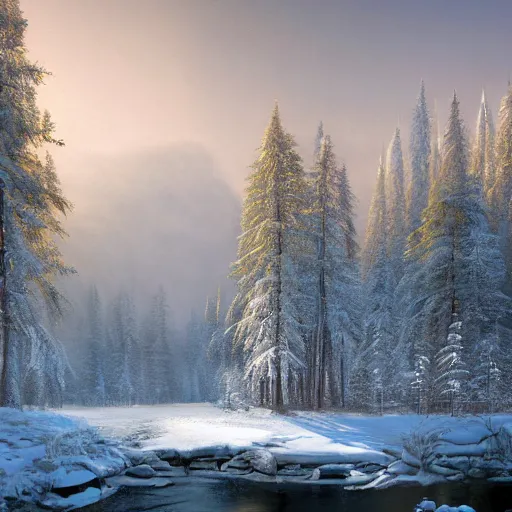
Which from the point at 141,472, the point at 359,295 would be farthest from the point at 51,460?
the point at 359,295

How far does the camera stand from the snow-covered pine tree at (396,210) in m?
35.9

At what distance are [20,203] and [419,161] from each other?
3960 centimetres

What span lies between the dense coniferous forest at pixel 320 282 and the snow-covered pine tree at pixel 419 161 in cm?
48

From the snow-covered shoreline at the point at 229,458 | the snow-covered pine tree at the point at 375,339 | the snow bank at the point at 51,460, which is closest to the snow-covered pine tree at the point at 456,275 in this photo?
the snow-covered pine tree at the point at 375,339

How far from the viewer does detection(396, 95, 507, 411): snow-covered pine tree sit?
22453 millimetres

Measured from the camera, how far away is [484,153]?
47656 mm

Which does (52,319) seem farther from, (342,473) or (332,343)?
(332,343)

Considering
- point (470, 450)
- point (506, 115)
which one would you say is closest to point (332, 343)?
point (470, 450)

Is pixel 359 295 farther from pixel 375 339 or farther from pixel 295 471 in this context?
pixel 295 471

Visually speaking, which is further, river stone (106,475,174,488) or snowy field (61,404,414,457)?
snowy field (61,404,414,457)

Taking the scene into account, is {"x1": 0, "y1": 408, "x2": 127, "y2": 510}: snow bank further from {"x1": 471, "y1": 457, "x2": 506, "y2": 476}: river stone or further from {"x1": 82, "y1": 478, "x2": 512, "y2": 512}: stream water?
{"x1": 471, "y1": 457, "x2": 506, "y2": 476}: river stone

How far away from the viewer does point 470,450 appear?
12719mm

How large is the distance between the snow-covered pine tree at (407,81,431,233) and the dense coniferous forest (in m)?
0.48

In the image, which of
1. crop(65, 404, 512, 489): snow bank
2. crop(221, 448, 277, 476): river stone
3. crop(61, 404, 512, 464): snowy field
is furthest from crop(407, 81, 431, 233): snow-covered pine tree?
crop(221, 448, 277, 476): river stone
